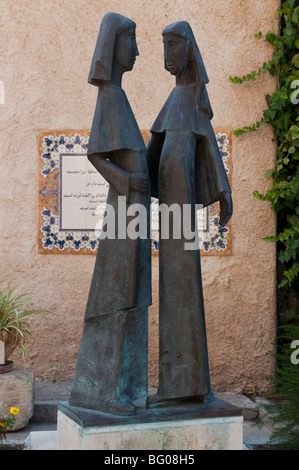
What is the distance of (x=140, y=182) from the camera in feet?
9.18

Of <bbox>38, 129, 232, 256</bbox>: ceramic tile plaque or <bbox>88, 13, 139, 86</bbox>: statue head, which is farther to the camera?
<bbox>38, 129, 232, 256</bbox>: ceramic tile plaque

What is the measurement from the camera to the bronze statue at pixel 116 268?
2748mm

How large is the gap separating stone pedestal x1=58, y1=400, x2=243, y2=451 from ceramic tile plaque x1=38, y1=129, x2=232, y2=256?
254cm

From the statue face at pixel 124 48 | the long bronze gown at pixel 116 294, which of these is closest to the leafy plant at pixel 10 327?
the long bronze gown at pixel 116 294

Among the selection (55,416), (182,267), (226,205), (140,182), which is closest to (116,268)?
(182,267)

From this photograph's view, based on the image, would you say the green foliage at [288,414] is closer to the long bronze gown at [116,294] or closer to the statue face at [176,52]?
the long bronze gown at [116,294]

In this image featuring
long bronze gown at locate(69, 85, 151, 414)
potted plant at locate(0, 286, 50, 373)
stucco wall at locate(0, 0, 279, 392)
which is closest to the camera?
long bronze gown at locate(69, 85, 151, 414)

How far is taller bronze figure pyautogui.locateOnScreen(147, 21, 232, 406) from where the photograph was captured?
2766 mm

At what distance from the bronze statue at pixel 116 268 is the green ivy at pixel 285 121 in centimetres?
244

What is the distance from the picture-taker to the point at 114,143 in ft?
9.13

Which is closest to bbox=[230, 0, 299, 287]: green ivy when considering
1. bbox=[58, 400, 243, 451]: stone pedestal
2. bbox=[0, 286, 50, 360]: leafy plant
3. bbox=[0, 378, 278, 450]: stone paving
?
bbox=[0, 378, 278, 450]: stone paving

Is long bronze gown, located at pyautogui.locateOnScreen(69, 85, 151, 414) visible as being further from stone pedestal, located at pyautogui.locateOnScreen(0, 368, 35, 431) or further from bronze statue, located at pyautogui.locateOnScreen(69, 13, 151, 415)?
stone pedestal, located at pyautogui.locateOnScreen(0, 368, 35, 431)

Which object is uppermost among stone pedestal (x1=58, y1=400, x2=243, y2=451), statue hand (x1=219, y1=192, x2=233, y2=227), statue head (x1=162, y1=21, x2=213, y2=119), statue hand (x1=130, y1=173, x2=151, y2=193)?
statue head (x1=162, y1=21, x2=213, y2=119)

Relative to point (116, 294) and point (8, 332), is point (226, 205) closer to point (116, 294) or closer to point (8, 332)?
point (116, 294)
